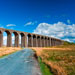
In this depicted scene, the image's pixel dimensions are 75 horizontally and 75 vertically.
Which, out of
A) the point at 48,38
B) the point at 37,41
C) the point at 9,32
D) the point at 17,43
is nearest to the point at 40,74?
the point at 9,32

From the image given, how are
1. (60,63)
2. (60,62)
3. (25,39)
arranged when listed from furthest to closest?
(25,39), (60,62), (60,63)

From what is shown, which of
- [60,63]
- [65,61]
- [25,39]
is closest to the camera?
[60,63]

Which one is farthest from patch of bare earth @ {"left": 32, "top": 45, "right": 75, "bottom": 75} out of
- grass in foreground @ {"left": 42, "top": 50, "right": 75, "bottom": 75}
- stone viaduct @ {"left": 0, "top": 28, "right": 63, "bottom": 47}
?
stone viaduct @ {"left": 0, "top": 28, "right": 63, "bottom": 47}

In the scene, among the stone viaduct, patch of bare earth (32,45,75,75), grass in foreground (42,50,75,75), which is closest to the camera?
patch of bare earth (32,45,75,75)

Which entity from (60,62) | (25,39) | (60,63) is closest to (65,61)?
(60,62)

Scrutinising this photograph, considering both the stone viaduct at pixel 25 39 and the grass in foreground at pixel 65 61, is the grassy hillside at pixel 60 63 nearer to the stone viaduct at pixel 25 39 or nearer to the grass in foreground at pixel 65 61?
the grass in foreground at pixel 65 61

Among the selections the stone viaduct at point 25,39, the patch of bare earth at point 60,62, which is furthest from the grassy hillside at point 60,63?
the stone viaduct at point 25,39

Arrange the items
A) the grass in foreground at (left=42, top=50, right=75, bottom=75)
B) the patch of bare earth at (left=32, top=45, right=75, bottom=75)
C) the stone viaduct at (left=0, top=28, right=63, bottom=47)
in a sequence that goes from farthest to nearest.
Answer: the stone viaduct at (left=0, top=28, right=63, bottom=47) → the grass in foreground at (left=42, top=50, right=75, bottom=75) → the patch of bare earth at (left=32, top=45, right=75, bottom=75)

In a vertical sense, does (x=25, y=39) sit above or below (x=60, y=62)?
above

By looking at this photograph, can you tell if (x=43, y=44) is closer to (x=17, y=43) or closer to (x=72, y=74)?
(x=17, y=43)

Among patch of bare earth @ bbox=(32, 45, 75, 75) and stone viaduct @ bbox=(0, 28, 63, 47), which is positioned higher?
stone viaduct @ bbox=(0, 28, 63, 47)

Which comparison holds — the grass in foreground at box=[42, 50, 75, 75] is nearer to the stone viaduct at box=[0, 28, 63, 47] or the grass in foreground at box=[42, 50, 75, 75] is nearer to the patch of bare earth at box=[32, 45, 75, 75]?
the patch of bare earth at box=[32, 45, 75, 75]

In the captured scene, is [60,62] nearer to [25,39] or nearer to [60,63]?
[60,63]

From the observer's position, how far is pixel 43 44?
110000mm
